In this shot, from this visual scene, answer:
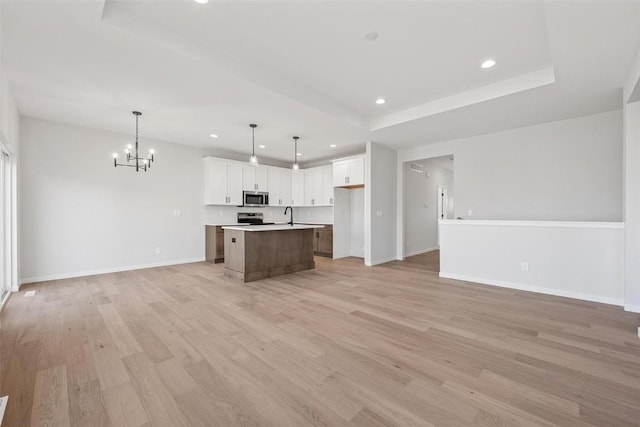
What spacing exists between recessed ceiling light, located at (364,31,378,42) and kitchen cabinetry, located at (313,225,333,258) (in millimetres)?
4922

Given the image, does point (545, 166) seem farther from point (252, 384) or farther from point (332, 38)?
point (252, 384)

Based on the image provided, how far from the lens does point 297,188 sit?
25.9 feet

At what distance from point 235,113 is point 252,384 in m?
3.72

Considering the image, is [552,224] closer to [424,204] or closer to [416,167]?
[416,167]

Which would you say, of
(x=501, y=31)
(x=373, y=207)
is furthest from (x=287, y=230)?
(x=501, y=31)

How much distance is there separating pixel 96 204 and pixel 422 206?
7.81 m

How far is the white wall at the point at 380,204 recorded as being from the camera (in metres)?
5.84

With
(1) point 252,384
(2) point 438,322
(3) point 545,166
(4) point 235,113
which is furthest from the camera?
(3) point 545,166

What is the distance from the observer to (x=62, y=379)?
72.5 inches

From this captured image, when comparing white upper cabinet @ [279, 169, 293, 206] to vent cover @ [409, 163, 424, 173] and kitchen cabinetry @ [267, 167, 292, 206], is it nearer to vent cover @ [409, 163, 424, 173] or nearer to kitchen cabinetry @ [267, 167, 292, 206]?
kitchen cabinetry @ [267, 167, 292, 206]

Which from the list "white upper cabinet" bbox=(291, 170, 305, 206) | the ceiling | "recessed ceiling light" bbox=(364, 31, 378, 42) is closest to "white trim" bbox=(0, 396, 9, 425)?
the ceiling

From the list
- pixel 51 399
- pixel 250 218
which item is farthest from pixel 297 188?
pixel 51 399

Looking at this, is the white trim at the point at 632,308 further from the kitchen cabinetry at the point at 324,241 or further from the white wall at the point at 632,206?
the kitchen cabinetry at the point at 324,241

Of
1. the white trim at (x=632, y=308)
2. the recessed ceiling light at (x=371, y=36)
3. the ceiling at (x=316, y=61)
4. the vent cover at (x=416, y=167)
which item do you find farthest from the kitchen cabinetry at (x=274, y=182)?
the white trim at (x=632, y=308)
